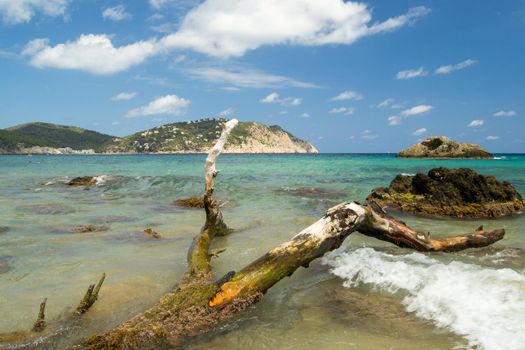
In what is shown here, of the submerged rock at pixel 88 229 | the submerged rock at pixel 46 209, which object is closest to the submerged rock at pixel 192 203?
the submerged rock at pixel 46 209

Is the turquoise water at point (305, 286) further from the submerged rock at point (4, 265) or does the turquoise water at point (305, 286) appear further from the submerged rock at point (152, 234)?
the submerged rock at point (152, 234)

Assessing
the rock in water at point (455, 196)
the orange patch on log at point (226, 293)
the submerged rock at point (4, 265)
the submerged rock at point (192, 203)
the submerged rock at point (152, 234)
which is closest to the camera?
the orange patch on log at point (226, 293)

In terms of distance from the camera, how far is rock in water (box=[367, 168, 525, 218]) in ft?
61.6

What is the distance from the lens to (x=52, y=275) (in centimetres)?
938

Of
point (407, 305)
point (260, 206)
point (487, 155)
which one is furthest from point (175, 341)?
point (487, 155)

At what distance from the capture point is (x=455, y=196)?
787 inches

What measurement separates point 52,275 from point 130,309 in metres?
3.09

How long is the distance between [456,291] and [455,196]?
1406 cm

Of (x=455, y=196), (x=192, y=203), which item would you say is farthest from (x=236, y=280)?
(x=455, y=196)

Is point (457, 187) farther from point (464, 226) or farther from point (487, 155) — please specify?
point (487, 155)

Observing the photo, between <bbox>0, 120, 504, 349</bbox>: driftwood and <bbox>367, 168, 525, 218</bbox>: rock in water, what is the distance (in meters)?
9.83

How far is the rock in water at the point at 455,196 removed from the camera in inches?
739

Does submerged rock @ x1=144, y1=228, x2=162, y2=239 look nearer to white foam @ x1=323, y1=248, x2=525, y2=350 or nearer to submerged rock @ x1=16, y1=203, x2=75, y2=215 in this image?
white foam @ x1=323, y1=248, x2=525, y2=350

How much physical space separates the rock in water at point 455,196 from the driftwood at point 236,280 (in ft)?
32.2
